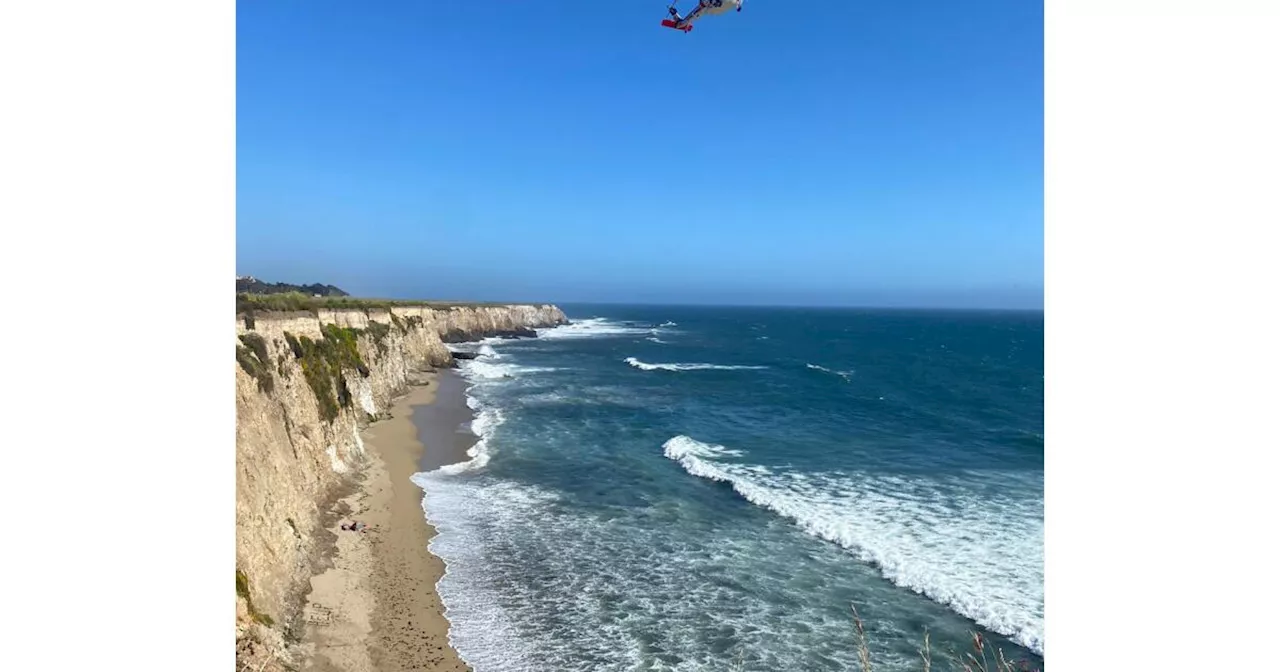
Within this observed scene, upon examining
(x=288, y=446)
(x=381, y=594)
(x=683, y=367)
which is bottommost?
(x=381, y=594)

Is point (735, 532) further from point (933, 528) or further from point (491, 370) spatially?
point (491, 370)

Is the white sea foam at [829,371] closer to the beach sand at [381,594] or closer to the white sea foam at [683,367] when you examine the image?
the white sea foam at [683,367]

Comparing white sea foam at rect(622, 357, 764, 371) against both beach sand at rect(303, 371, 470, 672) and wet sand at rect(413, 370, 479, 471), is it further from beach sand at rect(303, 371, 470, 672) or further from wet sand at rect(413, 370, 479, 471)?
Answer: beach sand at rect(303, 371, 470, 672)

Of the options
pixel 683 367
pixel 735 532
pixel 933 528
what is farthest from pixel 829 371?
pixel 735 532

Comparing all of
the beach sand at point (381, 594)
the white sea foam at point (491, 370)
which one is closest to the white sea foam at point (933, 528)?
the beach sand at point (381, 594)
